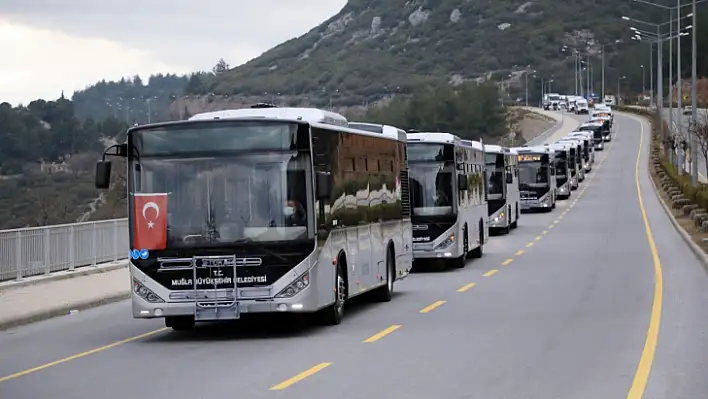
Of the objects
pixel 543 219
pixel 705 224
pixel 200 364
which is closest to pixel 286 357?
pixel 200 364

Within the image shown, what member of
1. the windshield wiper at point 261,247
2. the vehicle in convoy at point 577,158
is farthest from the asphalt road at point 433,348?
the vehicle in convoy at point 577,158

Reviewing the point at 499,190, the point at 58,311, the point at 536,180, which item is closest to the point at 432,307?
the point at 58,311

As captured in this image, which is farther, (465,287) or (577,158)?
(577,158)

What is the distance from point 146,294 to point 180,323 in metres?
1.63

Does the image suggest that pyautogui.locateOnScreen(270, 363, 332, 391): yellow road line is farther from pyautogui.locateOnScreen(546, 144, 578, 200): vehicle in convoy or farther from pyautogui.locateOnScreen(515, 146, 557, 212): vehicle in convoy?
pyautogui.locateOnScreen(546, 144, 578, 200): vehicle in convoy

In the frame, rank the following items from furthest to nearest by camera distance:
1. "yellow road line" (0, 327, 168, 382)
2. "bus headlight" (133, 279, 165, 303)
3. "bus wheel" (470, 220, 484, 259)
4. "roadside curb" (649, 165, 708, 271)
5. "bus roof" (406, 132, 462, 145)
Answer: "bus wheel" (470, 220, 484, 259)
"roadside curb" (649, 165, 708, 271)
"bus roof" (406, 132, 462, 145)
"bus headlight" (133, 279, 165, 303)
"yellow road line" (0, 327, 168, 382)

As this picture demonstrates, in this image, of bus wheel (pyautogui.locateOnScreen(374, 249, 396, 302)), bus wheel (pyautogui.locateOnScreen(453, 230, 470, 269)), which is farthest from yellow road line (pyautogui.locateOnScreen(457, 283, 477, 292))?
bus wheel (pyautogui.locateOnScreen(453, 230, 470, 269))

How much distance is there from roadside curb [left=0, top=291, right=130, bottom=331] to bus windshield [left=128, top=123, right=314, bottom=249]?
4491 millimetres

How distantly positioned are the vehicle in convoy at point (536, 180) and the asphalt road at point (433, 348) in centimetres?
3482

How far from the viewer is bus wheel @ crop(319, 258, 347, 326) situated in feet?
61.4

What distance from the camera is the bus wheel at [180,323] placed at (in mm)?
18608

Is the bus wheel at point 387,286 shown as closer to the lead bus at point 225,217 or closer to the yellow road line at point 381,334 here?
the yellow road line at point 381,334

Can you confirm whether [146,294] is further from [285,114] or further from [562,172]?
[562,172]

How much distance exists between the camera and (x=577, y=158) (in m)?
87.1
